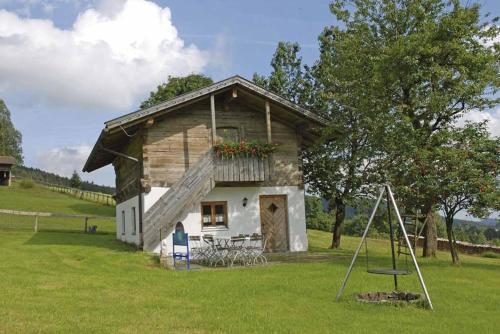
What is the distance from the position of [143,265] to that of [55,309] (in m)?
6.36

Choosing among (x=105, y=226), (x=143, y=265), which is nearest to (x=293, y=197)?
(x=143, y=265)

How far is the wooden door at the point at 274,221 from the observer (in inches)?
792

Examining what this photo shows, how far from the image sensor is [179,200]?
17.7 metres

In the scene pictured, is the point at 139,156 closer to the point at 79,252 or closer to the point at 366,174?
the point at 79,252

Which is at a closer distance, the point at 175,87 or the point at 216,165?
the point at 216,165

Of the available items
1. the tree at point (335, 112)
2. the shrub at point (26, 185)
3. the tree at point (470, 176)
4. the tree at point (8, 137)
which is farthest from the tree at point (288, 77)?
the tree at point (8, 137)

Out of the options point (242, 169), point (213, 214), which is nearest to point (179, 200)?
point (213, 214)

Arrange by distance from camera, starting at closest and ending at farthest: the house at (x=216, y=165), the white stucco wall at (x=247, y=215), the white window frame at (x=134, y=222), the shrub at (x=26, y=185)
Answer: the house at (x=216, y=165) → the white stucco wall at (x=247, y=215) → the white window frame at (x=134, y=222) → the shrub at (x=26, y=185)

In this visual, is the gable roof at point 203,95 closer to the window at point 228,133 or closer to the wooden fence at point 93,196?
the window at point 228,133

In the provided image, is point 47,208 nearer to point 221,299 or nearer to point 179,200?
point 179,200

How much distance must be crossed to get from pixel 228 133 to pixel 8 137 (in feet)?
190

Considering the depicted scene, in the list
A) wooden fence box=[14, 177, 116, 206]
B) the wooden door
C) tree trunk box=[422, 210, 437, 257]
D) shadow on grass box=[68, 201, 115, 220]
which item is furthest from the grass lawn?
tree trunk box=[422, 210, 437, 257]

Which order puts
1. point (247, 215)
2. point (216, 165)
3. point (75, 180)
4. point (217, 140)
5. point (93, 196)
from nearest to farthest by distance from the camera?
point (216, 165) < point (217, 140) < point (247, 215) < point (93, 196) < point (75, 180)

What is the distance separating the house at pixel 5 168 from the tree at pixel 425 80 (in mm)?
49084
